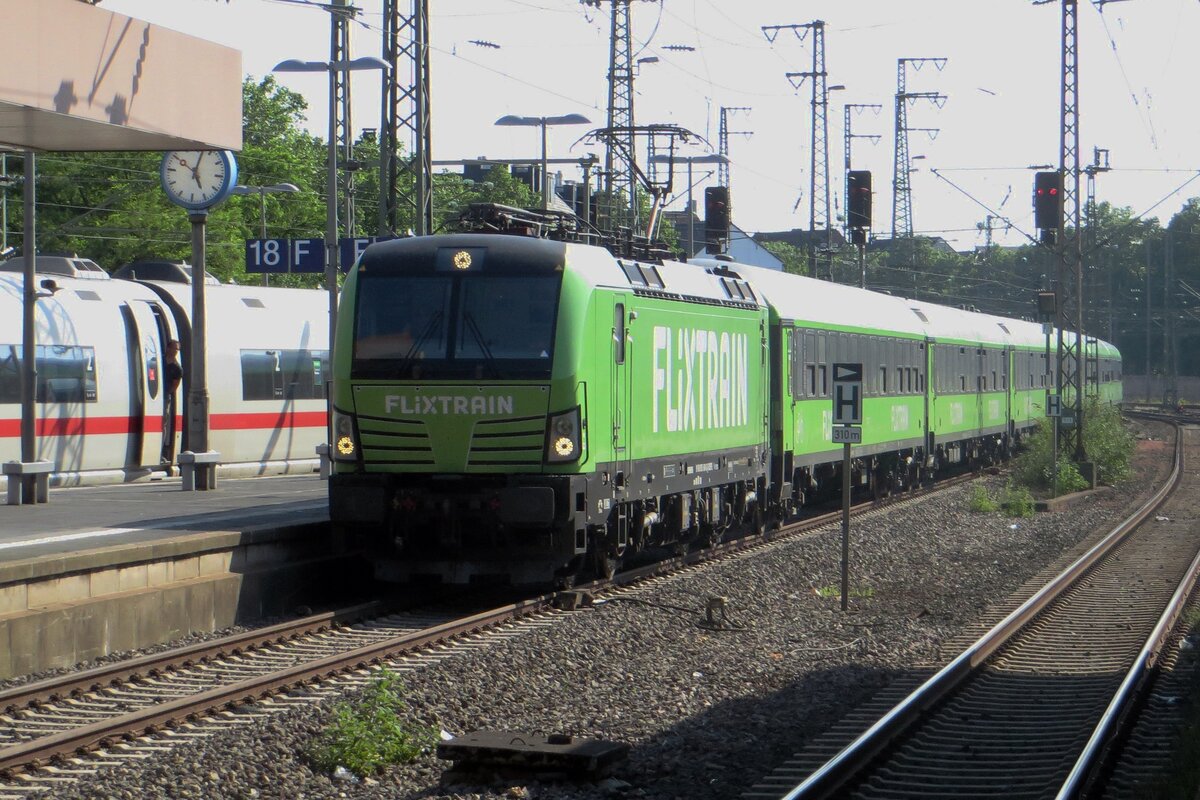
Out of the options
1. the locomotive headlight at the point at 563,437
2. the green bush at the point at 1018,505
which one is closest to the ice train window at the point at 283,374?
the green bush at the point at 1018,505

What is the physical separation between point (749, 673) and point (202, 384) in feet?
34.7

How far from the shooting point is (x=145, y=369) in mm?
22766

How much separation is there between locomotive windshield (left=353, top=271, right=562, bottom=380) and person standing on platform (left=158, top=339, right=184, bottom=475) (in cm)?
994

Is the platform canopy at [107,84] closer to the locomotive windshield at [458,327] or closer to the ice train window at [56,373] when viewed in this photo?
the locomotive windshield at [458,327]

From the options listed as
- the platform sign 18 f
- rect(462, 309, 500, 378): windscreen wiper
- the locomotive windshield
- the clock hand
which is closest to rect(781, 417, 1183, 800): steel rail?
the locomotive windshield

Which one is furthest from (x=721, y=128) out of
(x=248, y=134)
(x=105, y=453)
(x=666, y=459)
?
(x=666, y=459)

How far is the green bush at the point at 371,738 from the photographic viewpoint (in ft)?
27.3

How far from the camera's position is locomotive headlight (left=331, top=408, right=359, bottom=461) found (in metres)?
13.8

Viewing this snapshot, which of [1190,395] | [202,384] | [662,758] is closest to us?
[662,758]

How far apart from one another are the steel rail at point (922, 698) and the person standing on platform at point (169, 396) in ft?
41.6

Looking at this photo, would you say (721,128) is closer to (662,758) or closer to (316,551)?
(316,551)

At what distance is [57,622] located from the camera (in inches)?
425

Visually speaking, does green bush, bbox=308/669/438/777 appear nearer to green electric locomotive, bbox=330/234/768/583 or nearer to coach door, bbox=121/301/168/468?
green electric locomotive, bbox=330/234/768/583

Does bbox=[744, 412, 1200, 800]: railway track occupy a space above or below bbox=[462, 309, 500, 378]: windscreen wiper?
below
